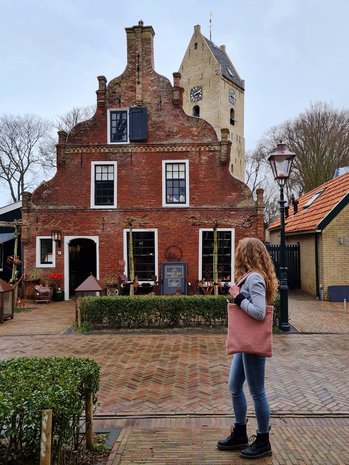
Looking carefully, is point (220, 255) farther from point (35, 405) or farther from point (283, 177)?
point (35, 405)

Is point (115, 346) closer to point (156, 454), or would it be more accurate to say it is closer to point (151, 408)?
point (151, 408)

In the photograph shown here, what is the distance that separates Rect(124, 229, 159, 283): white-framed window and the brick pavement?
661 cm

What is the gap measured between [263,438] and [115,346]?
5.19 meters

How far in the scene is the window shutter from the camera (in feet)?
54.9

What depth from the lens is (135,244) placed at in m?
16.8

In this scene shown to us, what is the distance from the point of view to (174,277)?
1568cm

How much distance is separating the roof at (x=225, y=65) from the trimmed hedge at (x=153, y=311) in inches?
1408

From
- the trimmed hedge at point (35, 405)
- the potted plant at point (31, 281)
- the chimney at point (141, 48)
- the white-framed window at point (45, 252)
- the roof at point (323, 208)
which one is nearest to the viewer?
the trimmed hedge at point (35, 405)

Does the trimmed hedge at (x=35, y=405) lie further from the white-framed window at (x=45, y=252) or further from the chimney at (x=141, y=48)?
the chimney at (x=141, y=48)

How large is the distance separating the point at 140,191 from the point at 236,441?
44.8 feet

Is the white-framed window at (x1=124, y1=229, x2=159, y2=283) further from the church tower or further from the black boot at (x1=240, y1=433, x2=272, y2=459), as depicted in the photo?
the church tower

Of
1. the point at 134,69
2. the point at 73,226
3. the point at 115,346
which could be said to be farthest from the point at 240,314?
the point at 134,69

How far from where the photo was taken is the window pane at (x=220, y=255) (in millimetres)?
16484

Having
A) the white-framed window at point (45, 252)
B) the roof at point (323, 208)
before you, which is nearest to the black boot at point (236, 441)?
the roof at point (323, 208)
